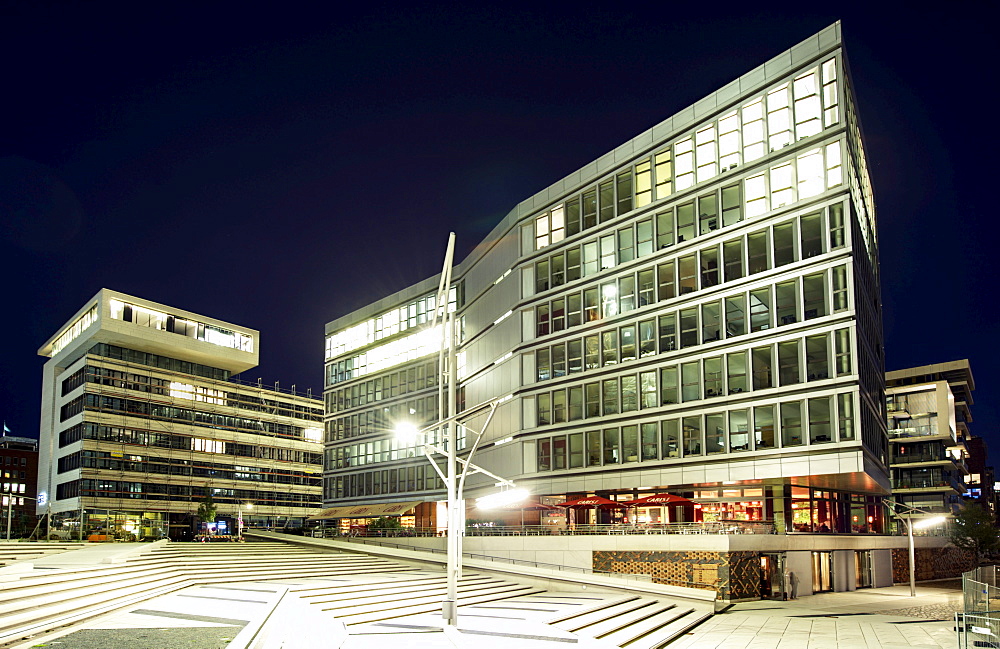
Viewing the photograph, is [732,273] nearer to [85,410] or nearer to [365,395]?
[365,395]

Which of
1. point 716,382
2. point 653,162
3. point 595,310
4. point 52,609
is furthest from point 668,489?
point 52,609

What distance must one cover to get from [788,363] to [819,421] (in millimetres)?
3654

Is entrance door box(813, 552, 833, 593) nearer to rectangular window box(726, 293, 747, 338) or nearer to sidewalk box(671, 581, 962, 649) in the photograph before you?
sidewalk box(671, 581, 962, 649)

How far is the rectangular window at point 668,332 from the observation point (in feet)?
174

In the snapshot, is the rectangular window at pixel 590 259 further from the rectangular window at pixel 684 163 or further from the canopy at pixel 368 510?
the canopy at pixel 368 510

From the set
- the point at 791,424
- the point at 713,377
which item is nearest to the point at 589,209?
the point at 713,377

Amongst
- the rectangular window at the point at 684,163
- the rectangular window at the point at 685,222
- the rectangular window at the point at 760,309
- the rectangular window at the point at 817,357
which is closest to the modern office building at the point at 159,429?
the rectangular window at the point at 685,222

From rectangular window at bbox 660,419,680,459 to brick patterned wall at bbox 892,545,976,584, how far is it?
71.3ft

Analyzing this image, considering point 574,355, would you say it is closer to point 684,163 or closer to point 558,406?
point 558,406

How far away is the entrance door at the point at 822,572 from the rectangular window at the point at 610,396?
14877 millimetres

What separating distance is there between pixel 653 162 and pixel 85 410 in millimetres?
72329

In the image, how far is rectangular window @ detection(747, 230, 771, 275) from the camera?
49.3 metres

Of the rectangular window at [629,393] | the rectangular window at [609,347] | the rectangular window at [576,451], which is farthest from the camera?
the rectangular window at [576,451]

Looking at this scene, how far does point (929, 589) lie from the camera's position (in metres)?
56.8
